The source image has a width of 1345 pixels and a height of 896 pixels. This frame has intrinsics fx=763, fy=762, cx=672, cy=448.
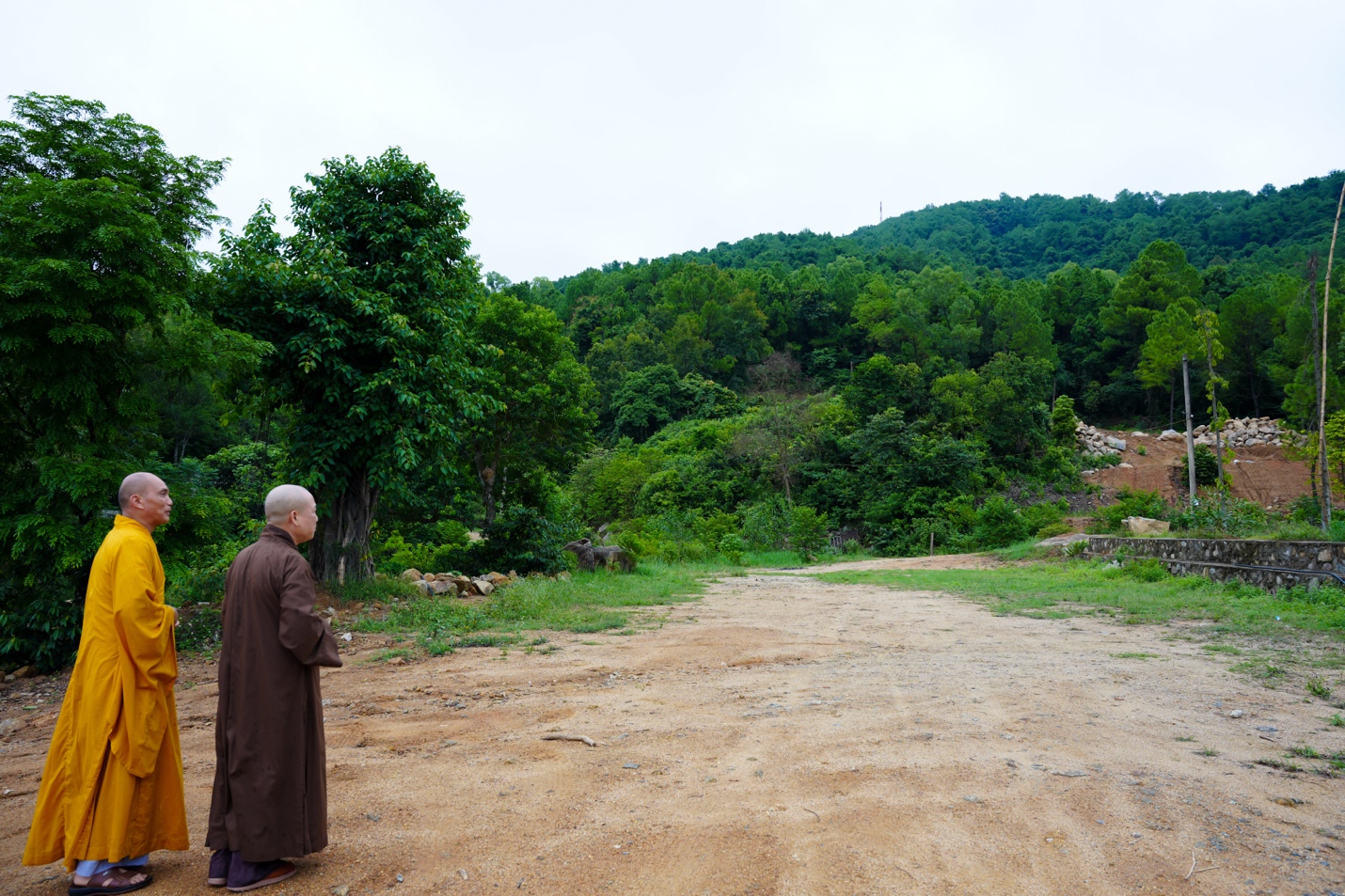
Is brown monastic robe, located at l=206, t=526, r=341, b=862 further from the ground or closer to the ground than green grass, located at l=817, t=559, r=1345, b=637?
further from the ground

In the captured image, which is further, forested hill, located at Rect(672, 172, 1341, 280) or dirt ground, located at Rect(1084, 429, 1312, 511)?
forested hill, located at Rect(672, 172, 1341, 280)

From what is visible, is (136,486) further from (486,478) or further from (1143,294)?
(1143,294)

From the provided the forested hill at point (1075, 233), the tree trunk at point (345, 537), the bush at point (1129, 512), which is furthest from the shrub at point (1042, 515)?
the forested hill at point (1075, 233)

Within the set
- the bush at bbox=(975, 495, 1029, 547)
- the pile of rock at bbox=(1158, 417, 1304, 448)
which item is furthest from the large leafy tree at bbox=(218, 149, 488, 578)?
the pile of rock at bbox=(1158, 417, 1304, 448)

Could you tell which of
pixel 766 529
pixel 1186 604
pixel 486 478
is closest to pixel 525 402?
pixel 486 478

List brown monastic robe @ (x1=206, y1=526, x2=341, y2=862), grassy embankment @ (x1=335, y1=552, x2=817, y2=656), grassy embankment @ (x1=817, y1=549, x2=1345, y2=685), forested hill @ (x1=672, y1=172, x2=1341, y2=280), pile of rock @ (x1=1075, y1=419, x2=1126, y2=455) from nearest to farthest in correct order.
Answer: brown monastic robe @ (x1=206, y1=526, x2=341, y2=862) → grassy embankment @ (x1=817, y1=549, x2=1345, y2=685) → grassy embankment @ (x1=335, y1=552, x2=817, y2=656) → pile of rock @ (x1=1075, y1=419, x2=1126, y2=455) → forested hill @ (x1=672, y1=172, x2=1341, y2=280)

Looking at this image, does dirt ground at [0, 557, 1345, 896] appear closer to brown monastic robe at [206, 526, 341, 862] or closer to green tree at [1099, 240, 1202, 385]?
brown monastic robe at [206, 526, 341, 862]

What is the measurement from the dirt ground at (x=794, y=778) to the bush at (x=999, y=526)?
67.6 ft

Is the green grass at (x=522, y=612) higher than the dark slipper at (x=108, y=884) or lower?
lower

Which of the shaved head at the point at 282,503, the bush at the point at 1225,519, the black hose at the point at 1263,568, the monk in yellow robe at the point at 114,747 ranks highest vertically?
the shaved head at the point at 282,503

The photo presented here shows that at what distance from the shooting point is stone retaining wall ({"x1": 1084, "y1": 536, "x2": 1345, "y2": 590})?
11102 millimetres

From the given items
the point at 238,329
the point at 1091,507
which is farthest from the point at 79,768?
the point at 1091,507

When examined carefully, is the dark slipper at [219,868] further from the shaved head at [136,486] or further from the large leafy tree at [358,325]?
the large leafy tree at [358,325]

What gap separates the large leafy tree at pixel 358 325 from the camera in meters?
9.75
